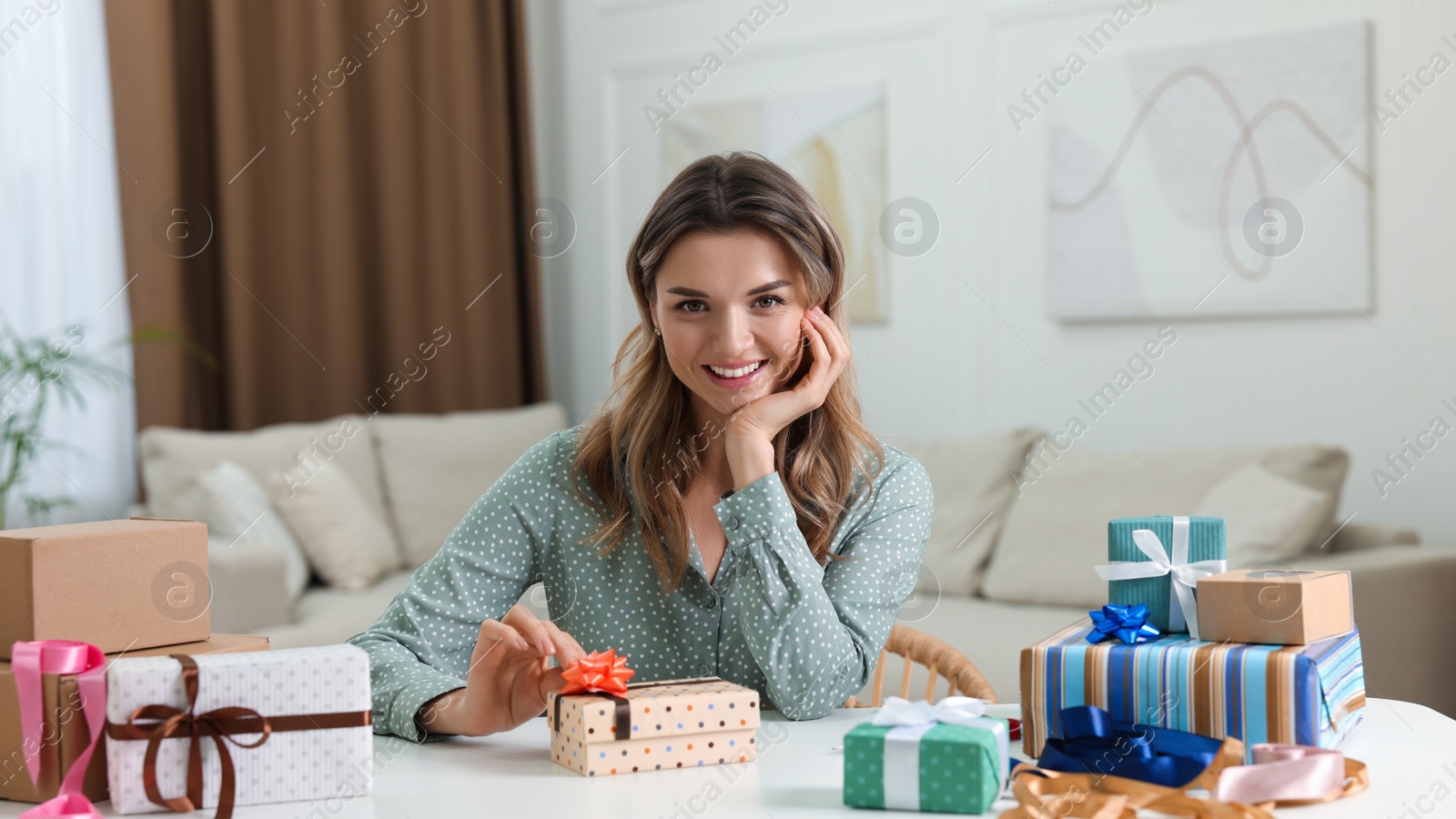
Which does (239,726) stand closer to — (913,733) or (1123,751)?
(913,733)

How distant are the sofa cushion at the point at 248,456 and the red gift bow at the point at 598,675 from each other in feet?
8.79

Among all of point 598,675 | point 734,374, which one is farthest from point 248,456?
point 598,675

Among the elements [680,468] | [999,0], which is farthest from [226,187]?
[680,468]

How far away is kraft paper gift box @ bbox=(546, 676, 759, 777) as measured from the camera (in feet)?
3.64

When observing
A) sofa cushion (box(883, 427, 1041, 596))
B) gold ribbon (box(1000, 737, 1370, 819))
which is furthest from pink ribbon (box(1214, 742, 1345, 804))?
sofa cushion (box(883, 427, 1041, 596))

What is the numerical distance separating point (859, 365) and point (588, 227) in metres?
1.38

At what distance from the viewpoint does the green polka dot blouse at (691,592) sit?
1.41 metres

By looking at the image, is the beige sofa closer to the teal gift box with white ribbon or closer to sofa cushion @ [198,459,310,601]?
sofa cushion @ [198,459,310,601]

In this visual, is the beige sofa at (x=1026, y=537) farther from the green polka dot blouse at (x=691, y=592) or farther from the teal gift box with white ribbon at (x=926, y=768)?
the teal gift box with white ribbon at (x=926, y=768)

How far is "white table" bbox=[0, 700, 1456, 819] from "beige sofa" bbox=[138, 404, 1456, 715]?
1.78m

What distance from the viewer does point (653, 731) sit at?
3.66 ft

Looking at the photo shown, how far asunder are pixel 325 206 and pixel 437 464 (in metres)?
0.99

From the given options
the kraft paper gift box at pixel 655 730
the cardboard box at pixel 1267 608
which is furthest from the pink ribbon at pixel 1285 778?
the kraft paper gift box at pixel 655 730

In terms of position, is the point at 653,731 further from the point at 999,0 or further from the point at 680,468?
the point at 999,0
